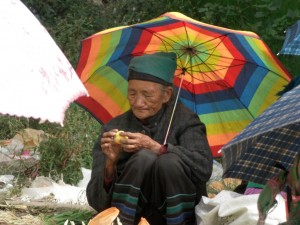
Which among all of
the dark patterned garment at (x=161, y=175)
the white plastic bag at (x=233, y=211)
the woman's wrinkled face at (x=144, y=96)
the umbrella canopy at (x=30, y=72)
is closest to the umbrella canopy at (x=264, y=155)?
the white plastic bag at (x=233, y=211)

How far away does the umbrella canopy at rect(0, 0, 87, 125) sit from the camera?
235 centimetres

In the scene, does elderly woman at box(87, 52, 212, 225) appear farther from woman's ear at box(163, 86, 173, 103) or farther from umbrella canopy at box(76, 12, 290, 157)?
umbrella canopy at box(76, 12, 290, 157)

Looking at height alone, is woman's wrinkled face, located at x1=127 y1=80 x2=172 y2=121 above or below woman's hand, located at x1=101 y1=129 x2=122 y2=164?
above

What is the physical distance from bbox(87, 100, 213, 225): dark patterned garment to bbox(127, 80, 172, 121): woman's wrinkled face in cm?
10

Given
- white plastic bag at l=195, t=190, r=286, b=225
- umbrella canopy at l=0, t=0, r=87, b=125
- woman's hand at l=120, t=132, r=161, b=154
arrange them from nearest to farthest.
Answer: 1. umbrella canopy at l=0, t=0, r=87, b=125
2. white plastic bag at l=195, t=190, r=286, b=225
3. woman's hand at l=120, t=132, r=161, b=154

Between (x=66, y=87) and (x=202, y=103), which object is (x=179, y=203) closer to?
(x=202, y=103)

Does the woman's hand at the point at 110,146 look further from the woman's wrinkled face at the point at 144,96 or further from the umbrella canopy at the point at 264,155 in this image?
the umbrella canopy at the point at 264,155

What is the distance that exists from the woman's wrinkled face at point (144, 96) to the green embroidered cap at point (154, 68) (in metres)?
0.03

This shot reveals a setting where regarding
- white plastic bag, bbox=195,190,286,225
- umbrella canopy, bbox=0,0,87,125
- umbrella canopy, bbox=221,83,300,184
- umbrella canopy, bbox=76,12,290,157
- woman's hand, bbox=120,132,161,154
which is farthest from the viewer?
umbrella canopy, bbox=76,12,290,157

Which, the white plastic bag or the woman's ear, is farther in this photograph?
the woman's ear

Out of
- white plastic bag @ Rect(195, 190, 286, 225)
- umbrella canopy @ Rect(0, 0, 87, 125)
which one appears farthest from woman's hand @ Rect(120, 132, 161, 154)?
umbrella canopy @ Rect(0, 0, 87, 125)

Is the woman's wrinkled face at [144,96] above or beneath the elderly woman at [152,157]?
above

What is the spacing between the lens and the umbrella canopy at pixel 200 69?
5.22 m

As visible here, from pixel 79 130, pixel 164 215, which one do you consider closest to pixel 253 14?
pixel 79 130
